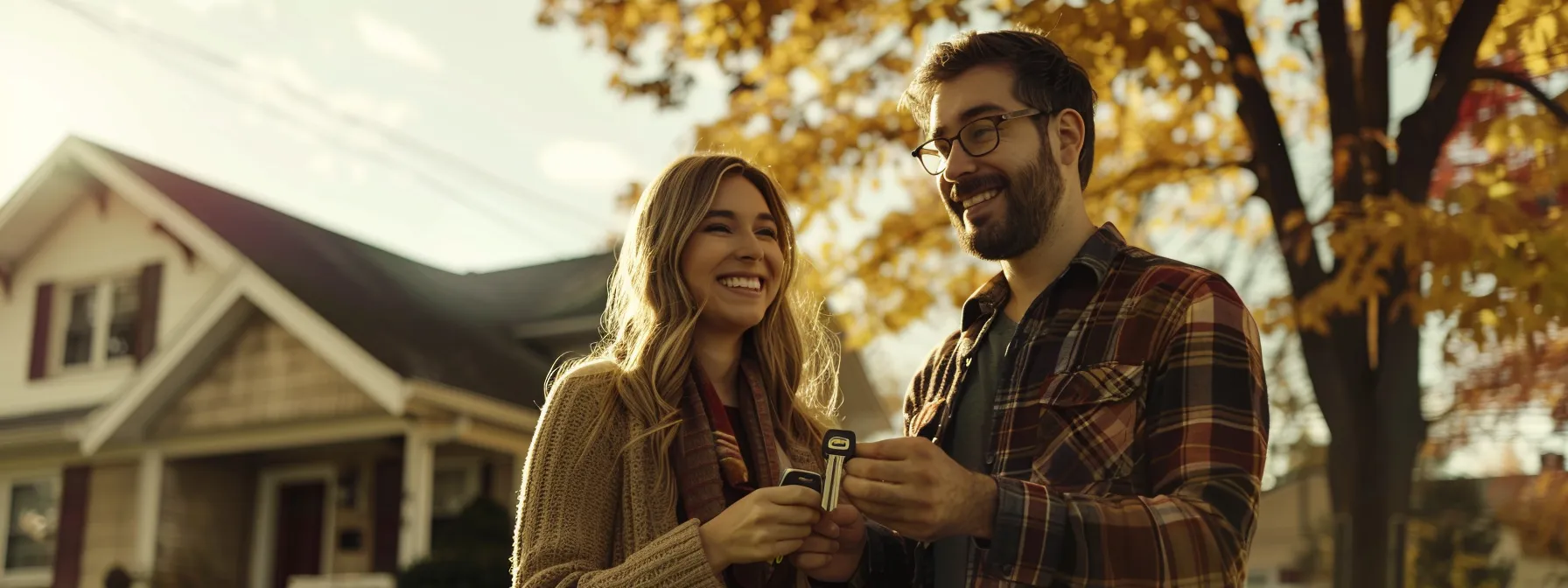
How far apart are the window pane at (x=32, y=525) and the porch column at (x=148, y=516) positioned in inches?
79.4

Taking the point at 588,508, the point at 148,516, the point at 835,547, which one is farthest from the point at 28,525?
the point at 835,547

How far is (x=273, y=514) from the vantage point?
59.0 feet

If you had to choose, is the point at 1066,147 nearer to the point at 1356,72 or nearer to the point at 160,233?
the point at 1356,72

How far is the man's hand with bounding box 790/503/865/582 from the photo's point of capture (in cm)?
283

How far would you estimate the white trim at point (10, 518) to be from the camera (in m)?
18.7

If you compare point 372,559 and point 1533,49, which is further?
point 372,559

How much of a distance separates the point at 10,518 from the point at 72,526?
1.63 meters

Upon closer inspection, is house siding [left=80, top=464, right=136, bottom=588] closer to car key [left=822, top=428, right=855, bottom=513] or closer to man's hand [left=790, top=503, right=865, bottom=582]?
man's hand [left=790, top=503, right=865, bottom=582]

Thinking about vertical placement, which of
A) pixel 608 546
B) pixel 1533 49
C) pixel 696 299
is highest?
pixel 1533 49

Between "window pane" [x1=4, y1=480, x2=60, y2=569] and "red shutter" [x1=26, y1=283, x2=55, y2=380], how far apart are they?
145 centimetres

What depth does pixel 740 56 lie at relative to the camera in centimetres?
848

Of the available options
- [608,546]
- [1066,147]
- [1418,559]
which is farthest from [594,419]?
[1418,559]

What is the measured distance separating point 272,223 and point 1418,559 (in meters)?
19.5

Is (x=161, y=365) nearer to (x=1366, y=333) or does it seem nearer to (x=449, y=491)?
(x=449, y=491)
